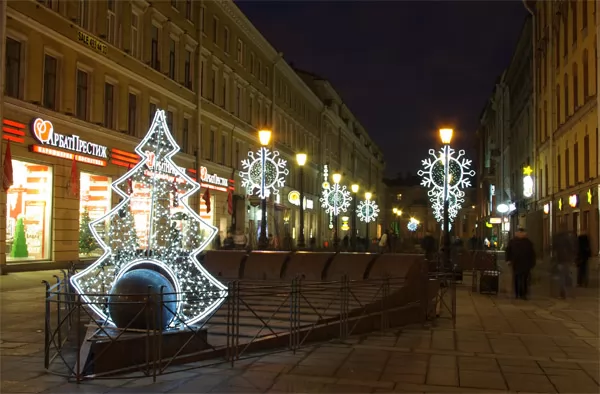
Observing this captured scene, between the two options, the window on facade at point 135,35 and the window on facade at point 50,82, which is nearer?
the window on facade at point 50,82

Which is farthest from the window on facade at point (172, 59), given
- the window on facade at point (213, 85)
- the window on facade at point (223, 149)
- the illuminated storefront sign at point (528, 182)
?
the illuminated storefront sign at point (528, 182)

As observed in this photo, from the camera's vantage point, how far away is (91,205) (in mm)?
26609

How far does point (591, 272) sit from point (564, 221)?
7.10 m

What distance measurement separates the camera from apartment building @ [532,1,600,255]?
25.4m

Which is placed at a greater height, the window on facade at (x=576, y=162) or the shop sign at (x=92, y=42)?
the shop sign at (x=92, y=42)

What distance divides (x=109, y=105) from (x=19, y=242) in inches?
319

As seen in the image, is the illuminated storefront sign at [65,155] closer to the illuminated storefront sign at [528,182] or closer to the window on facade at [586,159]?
the window on facade at [586,159]

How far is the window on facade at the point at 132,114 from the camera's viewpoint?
3022 centimetres

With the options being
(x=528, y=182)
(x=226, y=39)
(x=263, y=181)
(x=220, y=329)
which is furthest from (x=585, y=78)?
(x=226, y=39)

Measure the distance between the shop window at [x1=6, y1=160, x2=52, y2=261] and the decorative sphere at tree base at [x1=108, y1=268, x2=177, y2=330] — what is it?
15431 millimetres

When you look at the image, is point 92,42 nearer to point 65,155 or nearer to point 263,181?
point 65,155

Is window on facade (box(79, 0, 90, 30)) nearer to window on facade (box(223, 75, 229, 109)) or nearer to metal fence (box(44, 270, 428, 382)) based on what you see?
metal fence (box(44, 270, 428, 382))

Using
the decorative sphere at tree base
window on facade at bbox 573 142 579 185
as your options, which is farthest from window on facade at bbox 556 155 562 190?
the decorative sphere at tree base

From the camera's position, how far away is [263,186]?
22.6 meters
